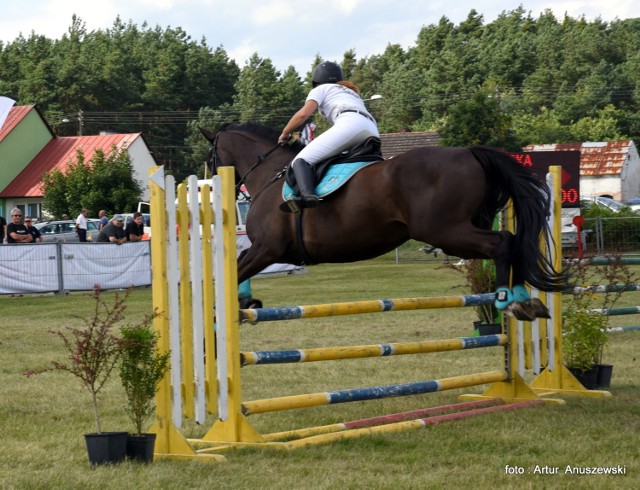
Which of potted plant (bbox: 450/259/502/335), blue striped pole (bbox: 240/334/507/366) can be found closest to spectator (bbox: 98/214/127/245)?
potted plant (bbox: 450/259/502/335)

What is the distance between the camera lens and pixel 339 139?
6980 millimetres

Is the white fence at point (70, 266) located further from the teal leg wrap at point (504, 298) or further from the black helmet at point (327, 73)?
the teal leg wrap at point (504, 298)

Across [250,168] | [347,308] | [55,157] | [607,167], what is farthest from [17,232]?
[607,167]

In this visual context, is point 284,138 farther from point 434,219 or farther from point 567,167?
point 567,167

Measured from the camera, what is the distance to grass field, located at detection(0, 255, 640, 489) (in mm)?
4918

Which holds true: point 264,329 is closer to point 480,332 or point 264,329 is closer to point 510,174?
point 480,332

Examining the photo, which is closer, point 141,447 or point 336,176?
point 141,447

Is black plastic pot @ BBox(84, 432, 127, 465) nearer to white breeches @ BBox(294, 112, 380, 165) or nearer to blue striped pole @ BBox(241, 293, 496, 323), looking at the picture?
blue striped pole @ BBox(241, 293, 496, 323)

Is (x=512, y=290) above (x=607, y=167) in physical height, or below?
below

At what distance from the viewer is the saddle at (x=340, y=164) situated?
6.80 metres

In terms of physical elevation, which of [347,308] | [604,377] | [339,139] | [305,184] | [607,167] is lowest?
[604,377]

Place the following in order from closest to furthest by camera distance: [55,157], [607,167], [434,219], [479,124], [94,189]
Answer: [434,219]
[479,124]
[94,189]
[55,157]
[607,167]

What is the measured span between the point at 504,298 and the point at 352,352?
96cm

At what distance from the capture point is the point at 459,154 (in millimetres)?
6457
